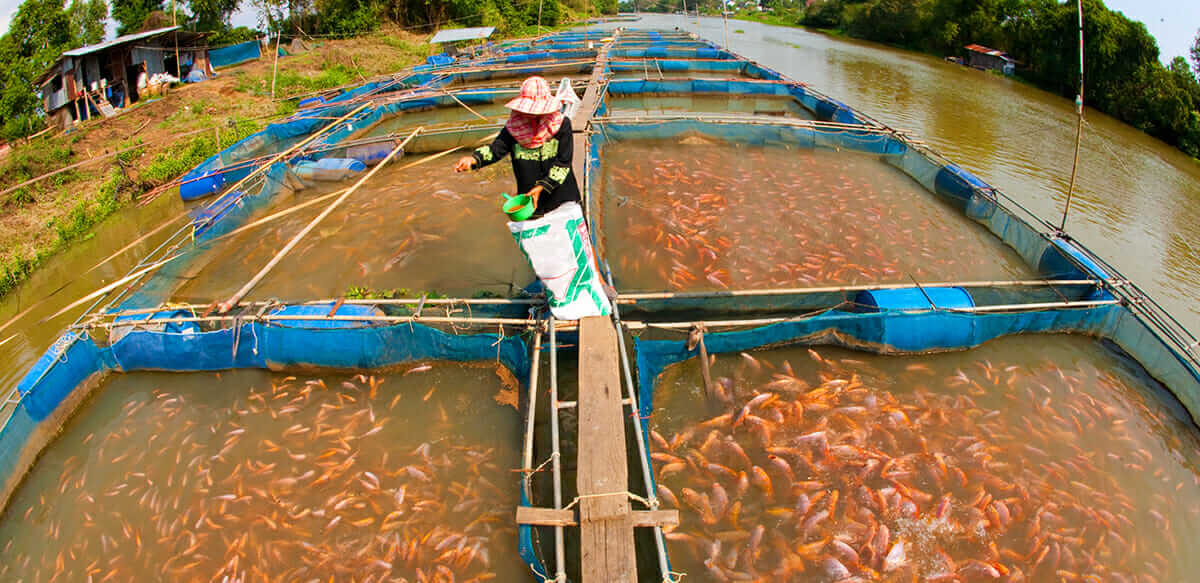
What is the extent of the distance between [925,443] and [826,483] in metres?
1.13

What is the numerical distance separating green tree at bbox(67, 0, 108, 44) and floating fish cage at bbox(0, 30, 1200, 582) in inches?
702

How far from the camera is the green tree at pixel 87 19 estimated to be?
18.3 m

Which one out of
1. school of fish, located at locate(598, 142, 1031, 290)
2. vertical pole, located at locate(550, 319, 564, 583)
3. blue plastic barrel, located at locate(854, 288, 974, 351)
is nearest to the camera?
vertical pole, located at locate(550, 319, 564, 583)

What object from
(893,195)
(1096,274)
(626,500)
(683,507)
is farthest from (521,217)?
(893,195)

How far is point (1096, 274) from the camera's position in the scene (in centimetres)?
576

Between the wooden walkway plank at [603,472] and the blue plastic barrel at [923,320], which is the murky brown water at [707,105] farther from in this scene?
the wooden walkway plank at [603,472]

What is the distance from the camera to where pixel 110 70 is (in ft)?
51.3

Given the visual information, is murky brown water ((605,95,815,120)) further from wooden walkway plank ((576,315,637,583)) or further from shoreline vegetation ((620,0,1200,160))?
shoreline vegetation ((620,0,1200,160))

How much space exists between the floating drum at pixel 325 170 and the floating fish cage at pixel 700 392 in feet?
5.26

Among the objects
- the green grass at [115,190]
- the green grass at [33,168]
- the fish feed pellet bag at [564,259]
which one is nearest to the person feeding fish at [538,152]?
the fish feed pellet bag at [564,259]

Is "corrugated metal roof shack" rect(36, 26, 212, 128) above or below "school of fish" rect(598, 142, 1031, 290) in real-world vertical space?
above

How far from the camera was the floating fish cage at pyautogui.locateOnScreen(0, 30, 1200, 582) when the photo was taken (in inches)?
152

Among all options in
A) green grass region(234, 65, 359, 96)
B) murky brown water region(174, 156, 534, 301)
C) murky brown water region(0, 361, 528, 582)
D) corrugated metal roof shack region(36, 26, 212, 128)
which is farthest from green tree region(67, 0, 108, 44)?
murky brown water region(0, 361, 528, 582)

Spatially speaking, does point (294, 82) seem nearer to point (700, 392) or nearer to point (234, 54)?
point (234, 54)
